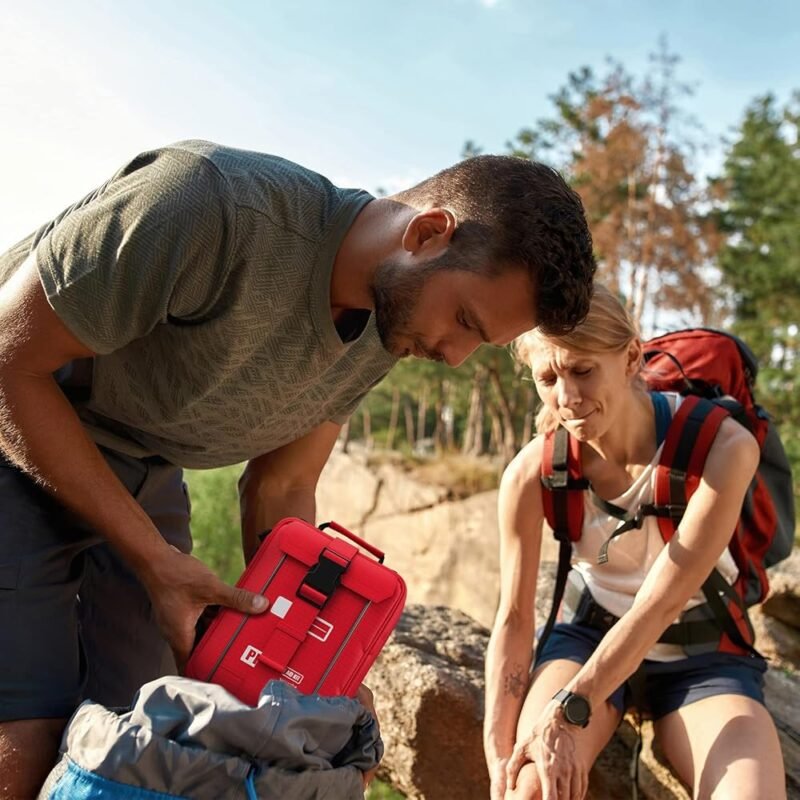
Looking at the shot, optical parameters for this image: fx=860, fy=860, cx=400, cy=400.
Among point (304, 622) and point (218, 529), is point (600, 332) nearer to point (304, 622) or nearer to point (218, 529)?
point (304, 622)

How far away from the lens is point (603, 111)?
1783 centimetres

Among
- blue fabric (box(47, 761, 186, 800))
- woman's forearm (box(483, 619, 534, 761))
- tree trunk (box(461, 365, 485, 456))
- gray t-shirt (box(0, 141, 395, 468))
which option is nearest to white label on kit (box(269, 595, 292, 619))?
blue fabric (box(47, 761, 186, 800))

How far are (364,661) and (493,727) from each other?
105cm

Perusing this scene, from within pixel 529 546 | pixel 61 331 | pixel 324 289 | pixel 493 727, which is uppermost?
pixel 324 289

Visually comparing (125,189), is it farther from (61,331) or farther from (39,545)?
(39,545)

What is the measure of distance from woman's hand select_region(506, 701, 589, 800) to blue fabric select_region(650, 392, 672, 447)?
96cm

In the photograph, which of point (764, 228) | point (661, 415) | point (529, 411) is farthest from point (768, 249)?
point (661, 415)

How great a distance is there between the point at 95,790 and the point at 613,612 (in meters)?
1.90

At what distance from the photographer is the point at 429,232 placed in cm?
217

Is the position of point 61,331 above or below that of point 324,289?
below

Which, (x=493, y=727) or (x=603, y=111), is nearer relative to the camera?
(x=493, y=727)

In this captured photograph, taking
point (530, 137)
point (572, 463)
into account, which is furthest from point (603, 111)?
point (572, 463)

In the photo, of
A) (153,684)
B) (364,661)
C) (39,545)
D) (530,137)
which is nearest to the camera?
(153,684)

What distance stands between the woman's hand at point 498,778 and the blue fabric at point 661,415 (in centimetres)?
118
